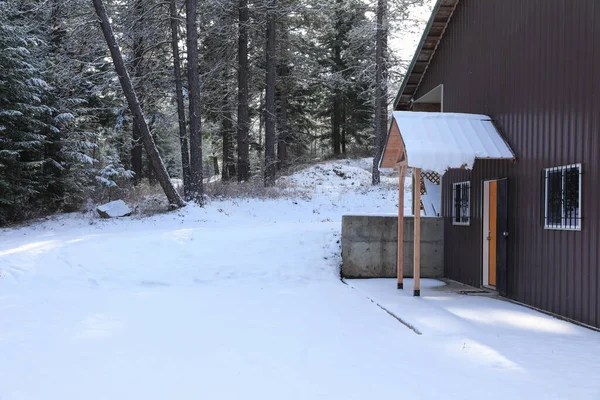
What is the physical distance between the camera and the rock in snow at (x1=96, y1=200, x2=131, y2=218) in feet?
54.2

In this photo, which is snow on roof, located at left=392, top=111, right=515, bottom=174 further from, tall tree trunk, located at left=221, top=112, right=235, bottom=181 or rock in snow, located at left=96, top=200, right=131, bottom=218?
tall tree trunk, located at left=221, top=112, right=235, bottom=181

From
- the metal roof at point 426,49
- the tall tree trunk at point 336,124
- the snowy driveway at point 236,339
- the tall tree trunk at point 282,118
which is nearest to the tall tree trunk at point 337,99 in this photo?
the tall tree trunk at point 336,124

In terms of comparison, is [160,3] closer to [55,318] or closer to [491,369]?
[55,318]

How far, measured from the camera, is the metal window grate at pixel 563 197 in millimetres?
7113

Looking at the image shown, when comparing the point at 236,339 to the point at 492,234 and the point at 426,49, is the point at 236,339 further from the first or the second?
the point at 426,49

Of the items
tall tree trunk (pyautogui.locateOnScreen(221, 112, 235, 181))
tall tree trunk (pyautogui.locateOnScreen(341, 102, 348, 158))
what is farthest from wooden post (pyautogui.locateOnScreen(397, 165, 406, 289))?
tall tree trunk (pyautogui.locateOnScreen(341, 102, 348, 158))

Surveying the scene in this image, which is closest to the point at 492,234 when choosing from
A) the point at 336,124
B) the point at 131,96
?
the point at 131,96

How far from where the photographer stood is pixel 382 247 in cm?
1213

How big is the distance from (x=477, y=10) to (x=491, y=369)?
25.8 ft

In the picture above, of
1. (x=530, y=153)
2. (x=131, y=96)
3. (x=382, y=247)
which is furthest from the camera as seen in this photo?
(x=131, y=96)

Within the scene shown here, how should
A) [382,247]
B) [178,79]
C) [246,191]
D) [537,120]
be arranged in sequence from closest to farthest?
1. [537,120]
2. [382,247]
3. [178,79]
4. [246,191]

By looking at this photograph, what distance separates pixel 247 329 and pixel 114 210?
36.6ft

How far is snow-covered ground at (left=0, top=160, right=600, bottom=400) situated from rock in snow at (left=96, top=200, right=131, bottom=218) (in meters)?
2.34

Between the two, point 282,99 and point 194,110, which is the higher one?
point 282,99
